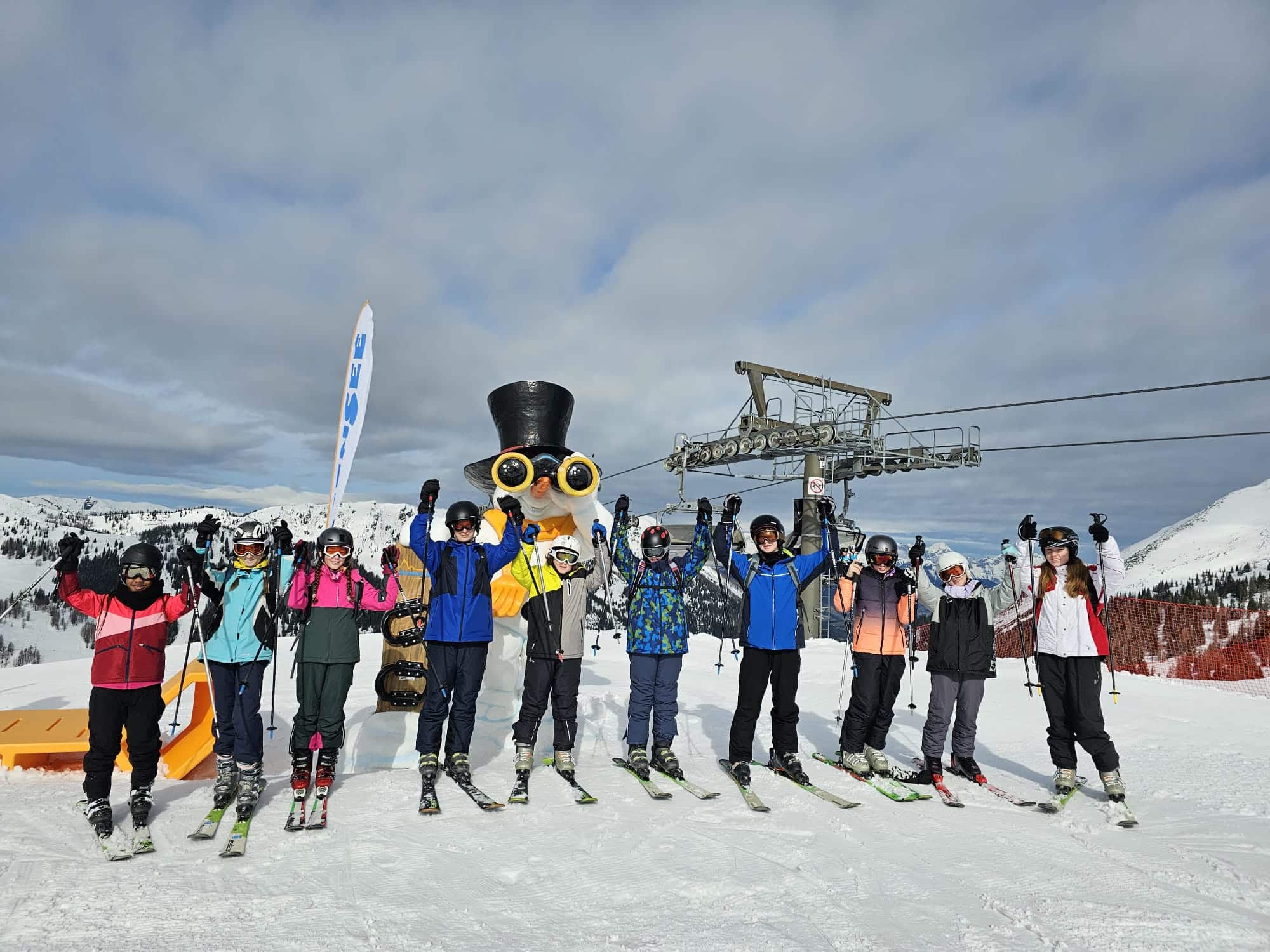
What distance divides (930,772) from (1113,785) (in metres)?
1.18

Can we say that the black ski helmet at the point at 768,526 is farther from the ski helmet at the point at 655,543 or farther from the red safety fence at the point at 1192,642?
the red safety fence at the point at 1192,642

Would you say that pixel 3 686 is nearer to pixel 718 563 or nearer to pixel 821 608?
pixel 718 563

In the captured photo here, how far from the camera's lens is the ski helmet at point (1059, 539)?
510cm

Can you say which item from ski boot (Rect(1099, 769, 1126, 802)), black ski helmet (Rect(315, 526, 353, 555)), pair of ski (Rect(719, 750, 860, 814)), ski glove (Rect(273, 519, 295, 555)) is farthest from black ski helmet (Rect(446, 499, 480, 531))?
ski boot (Rect(1099, 769, 1126, 802))

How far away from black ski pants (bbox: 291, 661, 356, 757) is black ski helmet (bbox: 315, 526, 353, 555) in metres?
0.74

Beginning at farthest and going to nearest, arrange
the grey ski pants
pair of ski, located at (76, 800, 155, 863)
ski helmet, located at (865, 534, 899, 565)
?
1. ski helmet, located at (865, 534, 899, 565)
2. the grey ski pants
3. pair of ski, located at (76, 800, 155, 863)

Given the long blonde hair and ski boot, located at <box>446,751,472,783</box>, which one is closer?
ski boot, located at <box>446,751,472,783</box>

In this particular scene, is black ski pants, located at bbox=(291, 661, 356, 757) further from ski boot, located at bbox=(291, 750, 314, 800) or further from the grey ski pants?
the grey ski pants

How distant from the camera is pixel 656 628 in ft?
17.5

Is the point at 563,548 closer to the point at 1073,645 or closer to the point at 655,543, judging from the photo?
the point at 655,543

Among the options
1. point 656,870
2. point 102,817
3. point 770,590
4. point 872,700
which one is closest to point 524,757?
point 656,870

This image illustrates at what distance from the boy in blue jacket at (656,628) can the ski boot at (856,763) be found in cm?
137

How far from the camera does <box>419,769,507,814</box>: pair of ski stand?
429 cm

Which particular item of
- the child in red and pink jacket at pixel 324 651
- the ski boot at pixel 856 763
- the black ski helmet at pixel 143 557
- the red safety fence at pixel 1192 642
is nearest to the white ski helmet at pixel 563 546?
the child in red and pink jacket at pixel 324 651
